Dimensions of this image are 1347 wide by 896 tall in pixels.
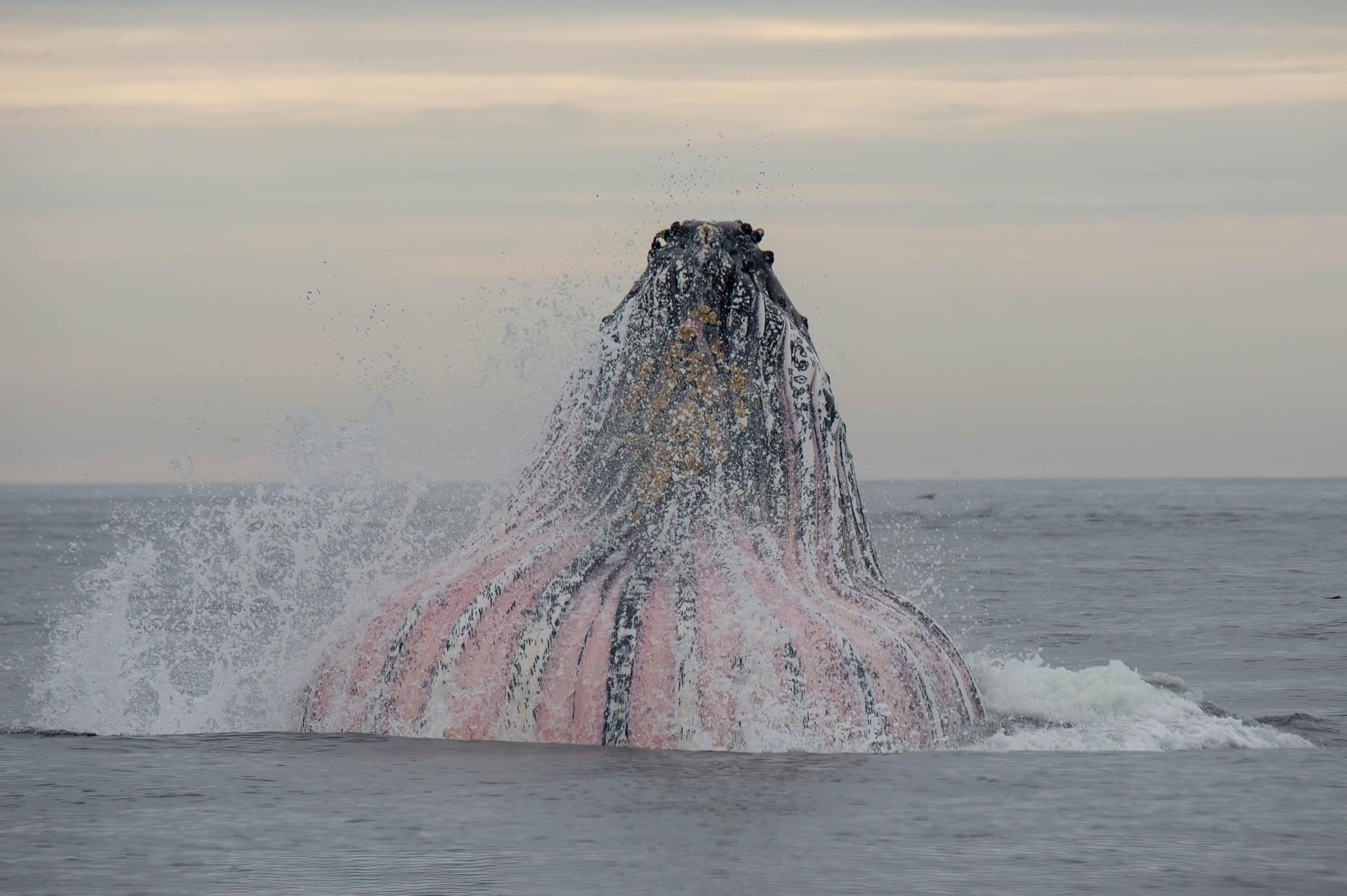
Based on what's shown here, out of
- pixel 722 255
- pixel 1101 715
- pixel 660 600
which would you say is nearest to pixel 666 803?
pixel 660 600

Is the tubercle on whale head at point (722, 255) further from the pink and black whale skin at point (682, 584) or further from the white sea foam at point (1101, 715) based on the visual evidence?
the white sea foam at point (1101, 715)

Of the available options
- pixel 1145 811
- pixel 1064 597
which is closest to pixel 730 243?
pixel 1145 811

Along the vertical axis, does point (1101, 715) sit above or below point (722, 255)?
below

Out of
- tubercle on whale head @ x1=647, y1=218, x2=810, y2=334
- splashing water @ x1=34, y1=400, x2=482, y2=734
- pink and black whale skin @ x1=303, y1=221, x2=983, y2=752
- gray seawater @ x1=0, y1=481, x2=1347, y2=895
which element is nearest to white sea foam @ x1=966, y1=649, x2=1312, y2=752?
gray seawater @ x1=0, y1=481, x2=1347, y2=895

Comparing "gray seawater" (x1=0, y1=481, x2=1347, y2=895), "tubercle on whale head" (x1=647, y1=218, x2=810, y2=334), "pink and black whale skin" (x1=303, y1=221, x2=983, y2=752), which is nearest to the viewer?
"gray seawater" (x1=0, y1=481, x2=1347, y2=895)

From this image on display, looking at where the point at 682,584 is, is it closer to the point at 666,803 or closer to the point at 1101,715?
the point at 666,803

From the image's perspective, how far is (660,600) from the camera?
8.08 m

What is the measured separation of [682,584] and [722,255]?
72.0 inches

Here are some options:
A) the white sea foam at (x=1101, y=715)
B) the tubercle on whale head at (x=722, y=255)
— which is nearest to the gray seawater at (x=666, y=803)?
the white sea foam at (x=1101, y=715)

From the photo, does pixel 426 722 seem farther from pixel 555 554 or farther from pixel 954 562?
pixel 954 562

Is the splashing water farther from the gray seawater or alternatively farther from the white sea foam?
the white sea foam

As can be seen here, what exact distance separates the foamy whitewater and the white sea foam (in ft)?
0.11

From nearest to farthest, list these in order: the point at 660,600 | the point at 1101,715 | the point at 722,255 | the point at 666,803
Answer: the point at 666,803
the point at 660,600
the point at 722,255
the point at 1101,715

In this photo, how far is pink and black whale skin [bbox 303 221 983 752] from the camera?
7949 millimetres
